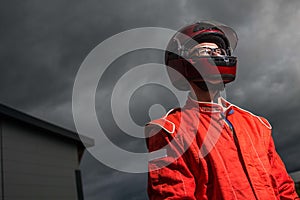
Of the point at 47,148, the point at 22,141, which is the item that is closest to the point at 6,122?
the point at 22,141

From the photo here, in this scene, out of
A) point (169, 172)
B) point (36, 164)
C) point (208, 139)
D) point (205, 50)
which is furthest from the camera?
point (36, 164)

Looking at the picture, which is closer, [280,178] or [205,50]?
[280,178]

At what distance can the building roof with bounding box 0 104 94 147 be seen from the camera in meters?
11.6

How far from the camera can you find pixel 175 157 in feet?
6.88

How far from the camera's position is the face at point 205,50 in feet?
8.15

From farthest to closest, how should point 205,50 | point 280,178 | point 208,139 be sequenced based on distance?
1. point 205,50
2. point 280,178
3. point 208,139

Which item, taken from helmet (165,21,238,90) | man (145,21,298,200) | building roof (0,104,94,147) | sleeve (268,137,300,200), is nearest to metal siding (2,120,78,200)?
building roof (0,104,94,147)

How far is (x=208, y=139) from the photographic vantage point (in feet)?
7.17

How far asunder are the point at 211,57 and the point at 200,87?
21 cm

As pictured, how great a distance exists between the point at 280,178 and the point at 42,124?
11.9 metres

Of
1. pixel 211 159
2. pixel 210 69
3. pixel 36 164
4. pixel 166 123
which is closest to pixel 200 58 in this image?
pixel 210 69

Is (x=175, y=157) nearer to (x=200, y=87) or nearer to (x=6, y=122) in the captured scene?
(x=200, y=87)

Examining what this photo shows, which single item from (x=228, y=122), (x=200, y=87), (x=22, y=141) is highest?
(x=22, y=141)

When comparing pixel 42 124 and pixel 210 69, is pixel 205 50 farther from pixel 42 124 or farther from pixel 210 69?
pixel 42 124
